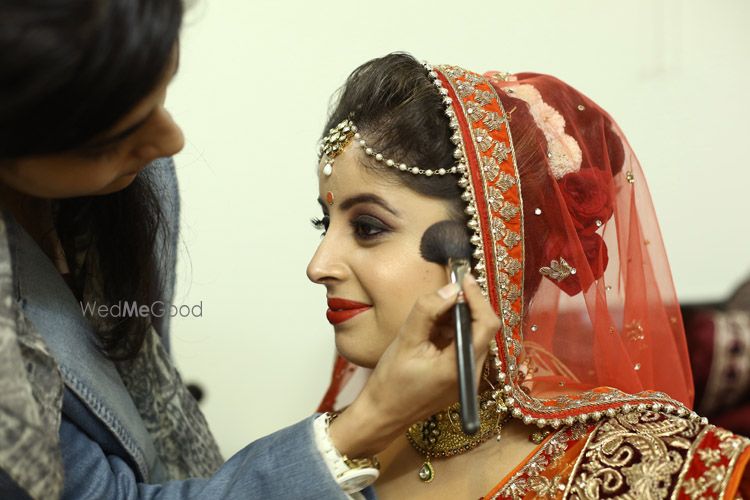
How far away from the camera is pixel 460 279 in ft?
3.25

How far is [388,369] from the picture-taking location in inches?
39.5

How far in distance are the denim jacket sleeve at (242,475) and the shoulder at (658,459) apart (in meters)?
0.33

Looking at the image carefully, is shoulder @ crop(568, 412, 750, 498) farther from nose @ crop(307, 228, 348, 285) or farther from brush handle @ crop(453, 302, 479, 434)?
nose @ crop(307, 228, 348, 285)

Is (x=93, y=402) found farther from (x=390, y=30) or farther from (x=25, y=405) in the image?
(x=390, y=30)

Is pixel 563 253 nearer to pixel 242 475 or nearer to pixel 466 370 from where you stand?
pixel 466 370

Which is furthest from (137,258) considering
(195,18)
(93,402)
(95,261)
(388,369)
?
(388,369)

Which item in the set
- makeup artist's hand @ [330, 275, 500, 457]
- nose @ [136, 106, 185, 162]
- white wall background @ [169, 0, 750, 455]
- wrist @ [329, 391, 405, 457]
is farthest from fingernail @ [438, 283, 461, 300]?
white wall background @ [169, 0, 750, 455]

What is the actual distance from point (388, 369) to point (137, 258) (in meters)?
0.56

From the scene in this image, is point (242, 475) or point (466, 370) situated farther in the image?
point (242, 475)

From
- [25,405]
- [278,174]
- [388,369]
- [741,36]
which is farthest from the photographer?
[741,36]

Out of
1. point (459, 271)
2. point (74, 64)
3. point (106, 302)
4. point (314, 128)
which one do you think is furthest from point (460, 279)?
point (314, 128)

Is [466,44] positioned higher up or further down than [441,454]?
higher up

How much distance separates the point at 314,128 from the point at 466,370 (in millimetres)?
1106

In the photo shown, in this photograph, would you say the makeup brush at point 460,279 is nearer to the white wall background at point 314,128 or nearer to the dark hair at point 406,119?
the dark hair at point 406,119
